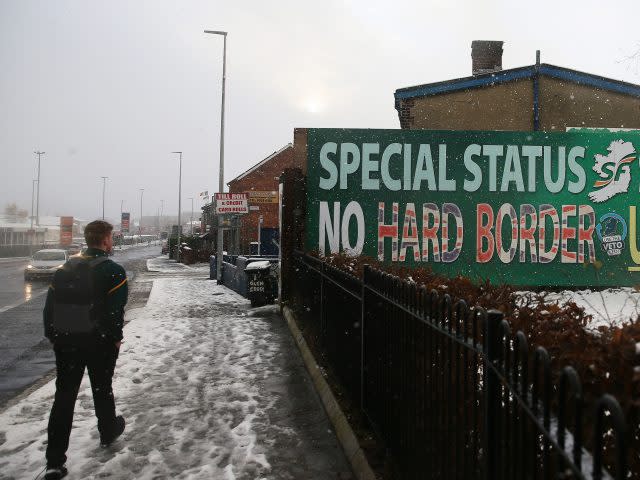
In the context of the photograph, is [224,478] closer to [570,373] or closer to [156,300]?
[570,373]

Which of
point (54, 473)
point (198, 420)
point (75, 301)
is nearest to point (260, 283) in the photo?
point (198, 420)

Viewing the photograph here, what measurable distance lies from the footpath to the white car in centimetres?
1681

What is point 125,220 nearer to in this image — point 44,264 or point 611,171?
point 44,264

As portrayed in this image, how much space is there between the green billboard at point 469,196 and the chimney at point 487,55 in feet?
28.0

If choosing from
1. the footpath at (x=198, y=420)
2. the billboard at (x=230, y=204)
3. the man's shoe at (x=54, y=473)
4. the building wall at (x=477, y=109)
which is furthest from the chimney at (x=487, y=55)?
the man's shoe at (x=54, y=473)

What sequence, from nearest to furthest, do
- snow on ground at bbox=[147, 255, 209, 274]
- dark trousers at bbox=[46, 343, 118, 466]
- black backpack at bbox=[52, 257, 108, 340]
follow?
1. dark trousers at bbox=[46, 343, 118, 466]
2. black backpack at bbox=[52, 257, 108, 340]
3. snow on ground at bbox=[147, 255, 209, 274]

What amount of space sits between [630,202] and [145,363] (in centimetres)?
1424

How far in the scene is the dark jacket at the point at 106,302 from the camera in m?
4.66

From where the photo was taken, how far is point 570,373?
153 cm

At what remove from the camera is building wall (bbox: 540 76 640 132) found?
19.3m

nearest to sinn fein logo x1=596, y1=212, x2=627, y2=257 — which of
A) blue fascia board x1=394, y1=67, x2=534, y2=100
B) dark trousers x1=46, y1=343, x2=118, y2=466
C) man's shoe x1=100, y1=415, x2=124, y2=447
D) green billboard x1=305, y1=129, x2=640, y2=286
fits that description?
green billboard x1=305, y1=129, x2=640, y2=286

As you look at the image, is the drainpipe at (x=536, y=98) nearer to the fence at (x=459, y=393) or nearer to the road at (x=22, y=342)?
the road at (x=22, y=342)

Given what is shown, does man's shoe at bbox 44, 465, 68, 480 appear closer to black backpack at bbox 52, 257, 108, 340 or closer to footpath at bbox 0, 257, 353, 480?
footpath at bbox 0, 257, 353, 480

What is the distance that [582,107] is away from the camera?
773 inches
